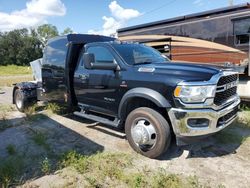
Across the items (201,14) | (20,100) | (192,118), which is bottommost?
(20,100)

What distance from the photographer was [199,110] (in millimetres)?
4340

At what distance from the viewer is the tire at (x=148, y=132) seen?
459 centimetres

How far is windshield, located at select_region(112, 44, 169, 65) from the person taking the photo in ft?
18.2

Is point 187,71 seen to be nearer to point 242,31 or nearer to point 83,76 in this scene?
point 83,76

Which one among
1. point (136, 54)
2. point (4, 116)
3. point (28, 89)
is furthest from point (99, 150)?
point (28, 89)

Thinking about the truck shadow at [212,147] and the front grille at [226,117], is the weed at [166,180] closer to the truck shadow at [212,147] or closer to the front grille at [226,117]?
the truck shadow at [212,147]

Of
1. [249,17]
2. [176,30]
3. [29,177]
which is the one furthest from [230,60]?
[29,177]

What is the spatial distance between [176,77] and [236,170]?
171 cm

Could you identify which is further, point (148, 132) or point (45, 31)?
point (45, 31)

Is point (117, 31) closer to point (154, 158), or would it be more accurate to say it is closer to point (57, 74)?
point (57, 74)

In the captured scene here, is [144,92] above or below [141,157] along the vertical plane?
above

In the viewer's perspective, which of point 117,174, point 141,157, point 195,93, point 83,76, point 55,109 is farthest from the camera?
point 55,109

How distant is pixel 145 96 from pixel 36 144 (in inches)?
97.3

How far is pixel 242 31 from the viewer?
25.7ft
